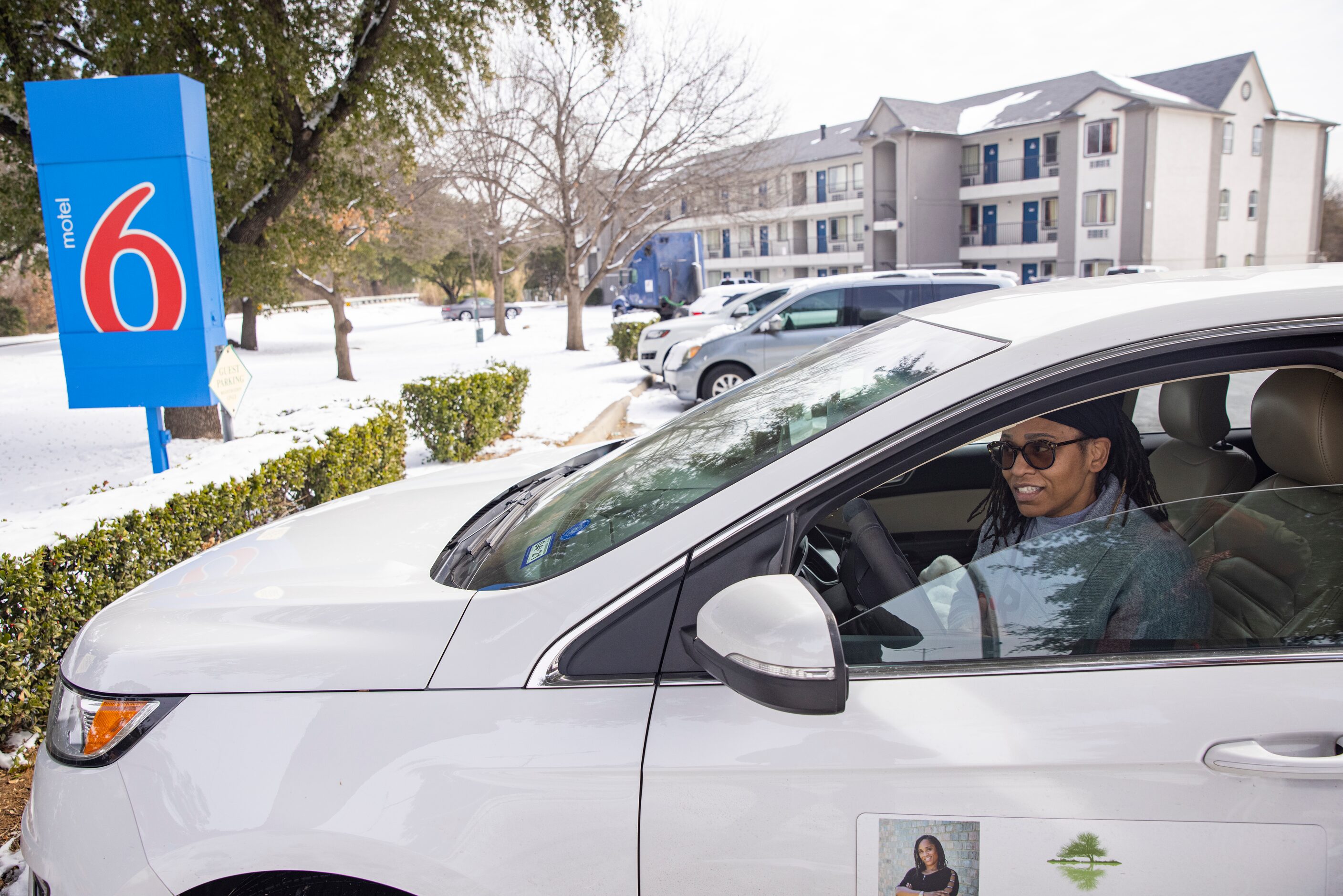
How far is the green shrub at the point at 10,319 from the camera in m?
35.7

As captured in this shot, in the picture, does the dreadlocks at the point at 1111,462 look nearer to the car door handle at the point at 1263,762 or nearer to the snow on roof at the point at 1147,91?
the car door handle at the point at 1263,762

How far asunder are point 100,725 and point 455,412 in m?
7.57

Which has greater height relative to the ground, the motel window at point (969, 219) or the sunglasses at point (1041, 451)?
the motel window at point (969, 219)

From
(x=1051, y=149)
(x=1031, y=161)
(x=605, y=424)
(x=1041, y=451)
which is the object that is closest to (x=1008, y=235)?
(x=1031, y=161)

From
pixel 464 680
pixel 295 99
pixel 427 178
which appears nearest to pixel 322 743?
pixel 464 680

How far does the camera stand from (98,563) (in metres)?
4.01

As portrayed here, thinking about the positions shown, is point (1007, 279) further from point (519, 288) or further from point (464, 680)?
point (519, 288)

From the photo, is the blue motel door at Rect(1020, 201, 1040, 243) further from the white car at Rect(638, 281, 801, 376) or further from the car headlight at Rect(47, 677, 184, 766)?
the car headlight at Rect(47, 677, 184, 766)

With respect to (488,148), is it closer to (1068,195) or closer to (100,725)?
(100,725)

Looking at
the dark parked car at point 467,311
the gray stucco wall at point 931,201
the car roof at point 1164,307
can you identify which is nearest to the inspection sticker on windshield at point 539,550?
the car roof at point 1164,307

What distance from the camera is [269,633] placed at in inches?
69.9

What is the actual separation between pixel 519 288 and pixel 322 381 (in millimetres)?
49774

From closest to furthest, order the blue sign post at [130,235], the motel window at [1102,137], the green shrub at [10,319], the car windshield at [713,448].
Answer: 1. the car windshield at [713,448]
2. the blue sign post at [130,235]
3. the green shrub at [10,319]
4. the motel window at [1102,137]

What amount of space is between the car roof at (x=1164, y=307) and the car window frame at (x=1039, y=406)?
0.02 m
